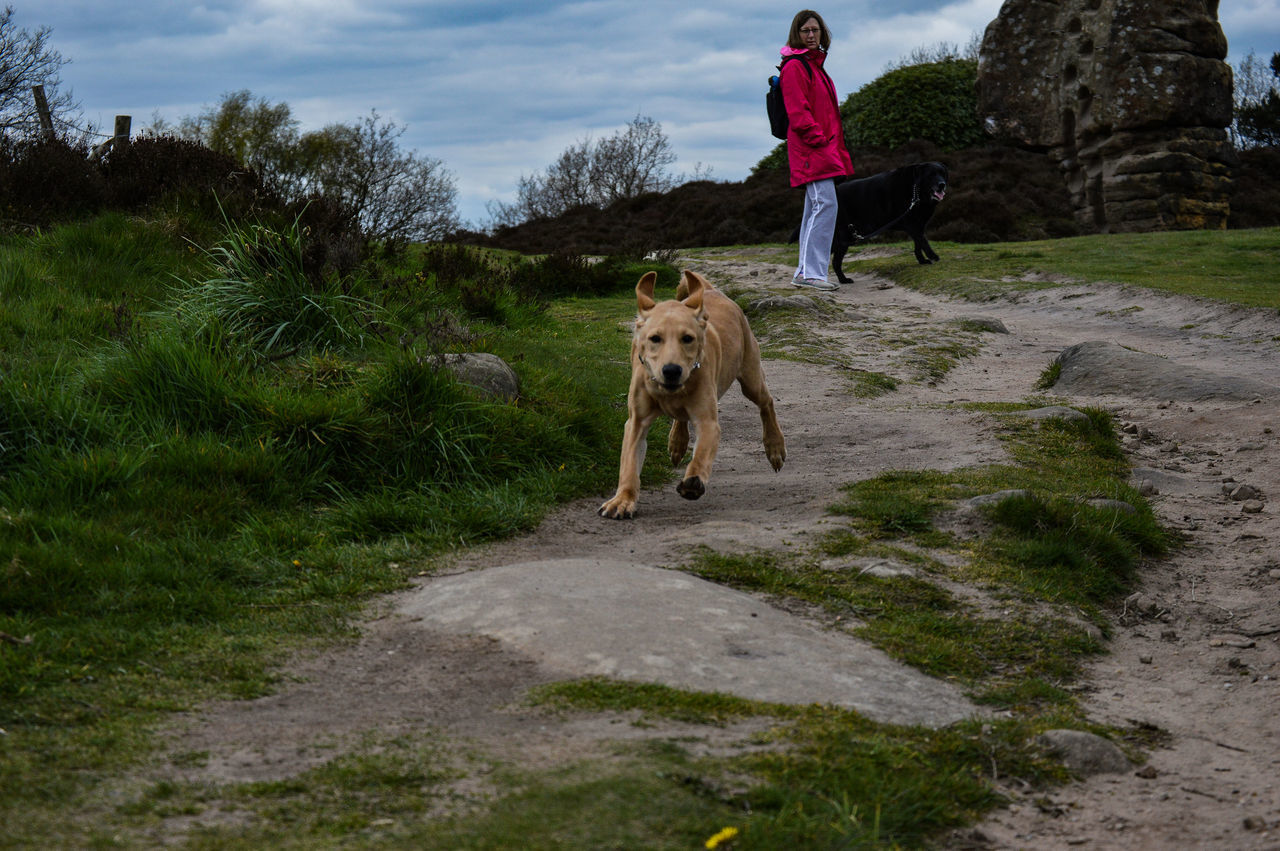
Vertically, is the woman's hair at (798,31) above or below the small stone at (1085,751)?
above

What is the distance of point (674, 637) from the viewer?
3.95 meters

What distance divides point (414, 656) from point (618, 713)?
0.97m

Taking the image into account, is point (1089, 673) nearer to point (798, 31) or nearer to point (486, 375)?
point (486, 375)

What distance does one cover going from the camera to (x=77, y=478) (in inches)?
209

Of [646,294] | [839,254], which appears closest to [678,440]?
[646,294]

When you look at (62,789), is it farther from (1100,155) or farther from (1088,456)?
(1100,155)

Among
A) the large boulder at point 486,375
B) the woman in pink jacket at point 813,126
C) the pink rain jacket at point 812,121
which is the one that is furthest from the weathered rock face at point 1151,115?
the large boulder at point 486,375

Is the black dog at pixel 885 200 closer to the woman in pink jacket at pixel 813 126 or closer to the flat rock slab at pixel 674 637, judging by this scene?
the woman in pink jacket at pixel 813 126

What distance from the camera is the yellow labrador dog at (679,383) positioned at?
605 cm

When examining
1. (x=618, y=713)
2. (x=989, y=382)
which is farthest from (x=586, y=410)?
(x=989, y=382)

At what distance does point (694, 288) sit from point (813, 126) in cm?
831

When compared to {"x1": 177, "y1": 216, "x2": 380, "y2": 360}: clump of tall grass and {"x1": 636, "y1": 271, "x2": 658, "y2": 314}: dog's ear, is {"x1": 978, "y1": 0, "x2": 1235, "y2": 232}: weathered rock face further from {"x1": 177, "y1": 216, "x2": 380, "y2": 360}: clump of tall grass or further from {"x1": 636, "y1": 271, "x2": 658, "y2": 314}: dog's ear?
{"x1": 177, "y1": 216, "x2": 380, "y2": 360}: clump of tall grass

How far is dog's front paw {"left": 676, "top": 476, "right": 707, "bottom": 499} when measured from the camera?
595 cm

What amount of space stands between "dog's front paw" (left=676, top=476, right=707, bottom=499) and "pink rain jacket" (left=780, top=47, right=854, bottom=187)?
1012 centimetres
